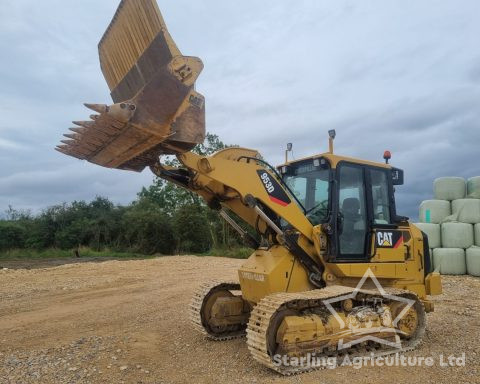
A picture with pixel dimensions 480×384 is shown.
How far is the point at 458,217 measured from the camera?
1414cm

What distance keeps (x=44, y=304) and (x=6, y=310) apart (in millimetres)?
813

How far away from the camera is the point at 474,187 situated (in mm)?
14305

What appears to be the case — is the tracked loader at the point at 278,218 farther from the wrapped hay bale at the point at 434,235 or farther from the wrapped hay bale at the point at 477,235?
the wrapped hay bale at the point at 434,235

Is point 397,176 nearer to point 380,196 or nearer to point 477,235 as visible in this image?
point 380,196

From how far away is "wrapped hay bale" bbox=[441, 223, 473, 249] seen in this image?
13.7 metres

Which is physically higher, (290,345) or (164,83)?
(164,83)

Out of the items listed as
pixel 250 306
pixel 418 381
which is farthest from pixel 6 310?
pixel 418 381

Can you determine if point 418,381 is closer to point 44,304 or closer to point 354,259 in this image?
point 354,259

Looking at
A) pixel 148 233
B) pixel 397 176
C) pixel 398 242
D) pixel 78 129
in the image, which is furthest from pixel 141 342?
pixel 148 233

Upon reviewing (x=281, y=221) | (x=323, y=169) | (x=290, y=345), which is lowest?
(x=290, y=345)

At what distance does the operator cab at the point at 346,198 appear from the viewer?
634 centimetres

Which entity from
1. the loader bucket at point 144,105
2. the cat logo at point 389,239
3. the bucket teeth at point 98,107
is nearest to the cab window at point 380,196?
the cat logo at point 389,239

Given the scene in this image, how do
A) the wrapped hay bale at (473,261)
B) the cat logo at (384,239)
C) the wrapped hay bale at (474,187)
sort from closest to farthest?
1. the cat logo at (384,239)
2. the wrapped hay bale at (473,261)
3. the wrapped hay bale at (474,187)

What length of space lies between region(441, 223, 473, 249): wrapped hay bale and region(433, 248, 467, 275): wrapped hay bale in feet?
0.57
